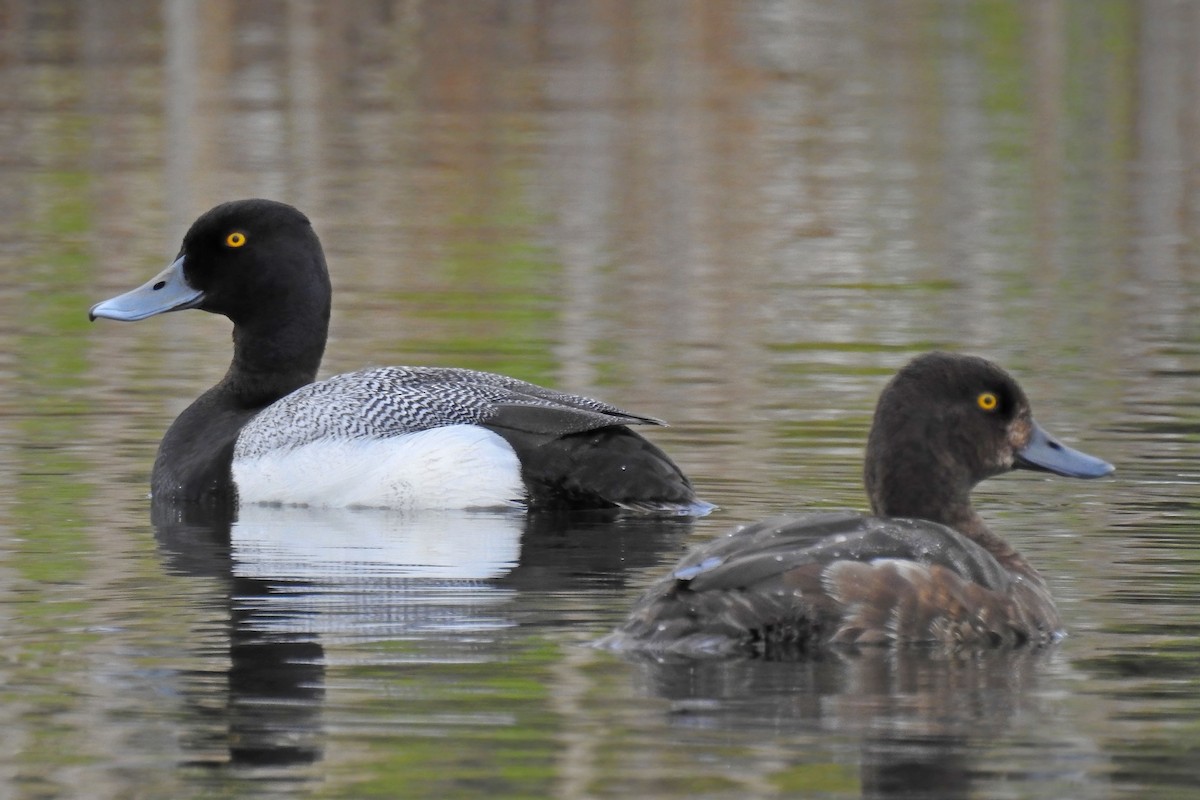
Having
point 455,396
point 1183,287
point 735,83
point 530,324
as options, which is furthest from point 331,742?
point 735,83

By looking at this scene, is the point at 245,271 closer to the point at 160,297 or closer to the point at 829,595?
the point at 160,297

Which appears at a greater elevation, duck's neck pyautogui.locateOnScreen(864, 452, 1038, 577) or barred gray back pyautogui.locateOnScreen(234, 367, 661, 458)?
duck's neck pyautogui.locateOnScreen(864, 452, 1038, 577)

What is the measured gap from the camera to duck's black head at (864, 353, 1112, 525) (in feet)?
26.0

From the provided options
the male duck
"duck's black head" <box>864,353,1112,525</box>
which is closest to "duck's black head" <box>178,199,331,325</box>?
the male duck

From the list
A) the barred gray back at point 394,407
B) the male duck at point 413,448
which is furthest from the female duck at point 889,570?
the barred gray back at point 394,407

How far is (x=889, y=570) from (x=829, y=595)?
206 mm

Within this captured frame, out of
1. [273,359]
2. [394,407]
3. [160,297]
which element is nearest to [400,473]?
[394,407]

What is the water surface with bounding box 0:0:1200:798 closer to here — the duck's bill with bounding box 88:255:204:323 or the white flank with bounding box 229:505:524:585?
the white flank with bounding box 229:505:524:585

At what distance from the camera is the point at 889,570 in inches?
281

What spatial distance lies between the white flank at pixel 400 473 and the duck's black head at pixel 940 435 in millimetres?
2532

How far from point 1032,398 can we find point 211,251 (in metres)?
4.27

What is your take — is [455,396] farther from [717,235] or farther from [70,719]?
[717,235]

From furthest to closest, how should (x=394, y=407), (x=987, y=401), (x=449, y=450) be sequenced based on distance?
(x=394, y=407)
(x=449, y=450)
(x=987, y=401)

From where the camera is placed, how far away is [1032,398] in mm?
12852
